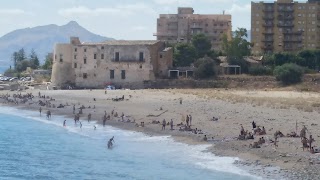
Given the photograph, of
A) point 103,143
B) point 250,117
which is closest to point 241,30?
point 250,117

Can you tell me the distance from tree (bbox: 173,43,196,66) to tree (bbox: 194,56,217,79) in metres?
6.41

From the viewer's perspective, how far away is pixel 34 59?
455ft

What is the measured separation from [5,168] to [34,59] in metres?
105

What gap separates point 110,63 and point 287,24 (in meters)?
37.6

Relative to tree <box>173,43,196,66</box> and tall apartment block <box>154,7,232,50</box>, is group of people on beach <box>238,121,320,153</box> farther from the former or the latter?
tall apartment block <box>154,7,232,50</box>

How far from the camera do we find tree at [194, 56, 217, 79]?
3438 inches

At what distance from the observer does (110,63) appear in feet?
299

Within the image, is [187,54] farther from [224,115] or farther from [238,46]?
[224,115]

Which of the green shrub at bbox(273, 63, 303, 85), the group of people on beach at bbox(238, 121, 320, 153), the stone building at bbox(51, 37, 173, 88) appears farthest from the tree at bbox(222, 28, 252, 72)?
the group of people on beach at bbox(238, 121, 320, 153)

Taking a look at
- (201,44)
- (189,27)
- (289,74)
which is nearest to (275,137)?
(289,74)

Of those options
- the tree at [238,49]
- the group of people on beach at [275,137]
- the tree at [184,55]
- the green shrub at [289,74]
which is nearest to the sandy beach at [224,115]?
the group of people on beach at [275,137]

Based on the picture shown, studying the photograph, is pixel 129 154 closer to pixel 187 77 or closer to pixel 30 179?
pixel 30 179

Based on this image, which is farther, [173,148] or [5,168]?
[173,148]

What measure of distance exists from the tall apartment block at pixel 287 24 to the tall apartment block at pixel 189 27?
11155 millimetres
